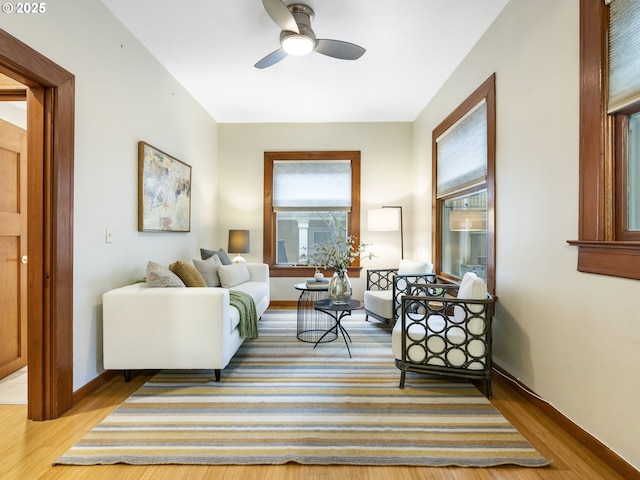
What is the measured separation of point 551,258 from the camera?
6.82 ft

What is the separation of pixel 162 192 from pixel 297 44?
199cm

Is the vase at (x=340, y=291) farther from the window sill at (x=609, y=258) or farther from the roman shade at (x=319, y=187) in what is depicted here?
the roman shade at (x=319, y=187)

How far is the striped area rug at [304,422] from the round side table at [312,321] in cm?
75

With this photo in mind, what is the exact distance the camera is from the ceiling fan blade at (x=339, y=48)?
2.69 meters

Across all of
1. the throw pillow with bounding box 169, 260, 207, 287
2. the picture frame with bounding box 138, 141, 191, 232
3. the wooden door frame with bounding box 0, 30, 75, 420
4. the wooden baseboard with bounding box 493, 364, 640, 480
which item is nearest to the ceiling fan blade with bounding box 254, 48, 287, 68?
the picture frame with bounding box 138, 141, 191, 232

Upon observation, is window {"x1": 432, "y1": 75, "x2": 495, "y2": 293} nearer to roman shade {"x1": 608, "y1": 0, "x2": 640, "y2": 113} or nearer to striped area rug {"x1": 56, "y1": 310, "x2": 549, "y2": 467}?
roman shade {"x1": 608, "y1": 0, "x2": 640, "y2": 113}

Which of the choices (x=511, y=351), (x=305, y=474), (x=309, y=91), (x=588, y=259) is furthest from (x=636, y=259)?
(x=309, y=91)

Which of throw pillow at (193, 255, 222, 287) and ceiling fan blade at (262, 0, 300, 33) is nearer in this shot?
ceiling fan blade at (262, 0, 300, 33)

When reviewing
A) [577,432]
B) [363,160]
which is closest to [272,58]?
[363,160]

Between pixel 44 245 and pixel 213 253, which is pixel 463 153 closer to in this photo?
pixel 213 253

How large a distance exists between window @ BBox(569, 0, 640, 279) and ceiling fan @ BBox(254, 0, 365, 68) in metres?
1.63

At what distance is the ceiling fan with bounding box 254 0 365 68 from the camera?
230cm

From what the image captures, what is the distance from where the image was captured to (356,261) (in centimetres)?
521

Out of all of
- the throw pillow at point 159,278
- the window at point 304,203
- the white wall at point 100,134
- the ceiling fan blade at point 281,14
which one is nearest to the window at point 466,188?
the window at point 304,203
